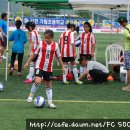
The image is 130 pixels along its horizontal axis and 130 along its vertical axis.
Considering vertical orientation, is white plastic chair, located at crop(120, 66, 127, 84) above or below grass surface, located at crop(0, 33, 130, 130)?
above

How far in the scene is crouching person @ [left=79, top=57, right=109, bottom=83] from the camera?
44.5 feet

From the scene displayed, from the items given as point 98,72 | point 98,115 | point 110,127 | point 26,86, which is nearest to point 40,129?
point 110,127

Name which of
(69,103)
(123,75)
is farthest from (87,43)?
(69,103)

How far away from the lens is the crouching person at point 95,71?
13562mm

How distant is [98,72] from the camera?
1365 centimetres

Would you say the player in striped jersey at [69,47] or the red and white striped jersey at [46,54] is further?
the player in striped jersey at [69,47]

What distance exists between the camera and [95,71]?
13641 millimetres

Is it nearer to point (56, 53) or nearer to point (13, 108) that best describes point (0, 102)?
point (13, 108)

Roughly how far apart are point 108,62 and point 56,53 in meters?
5.62

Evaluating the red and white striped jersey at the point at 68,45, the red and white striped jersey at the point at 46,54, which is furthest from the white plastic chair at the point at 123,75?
the red and white striped jersey at the point at 46,54

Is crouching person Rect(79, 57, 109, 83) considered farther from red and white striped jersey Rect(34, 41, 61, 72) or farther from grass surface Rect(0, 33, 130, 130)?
red and white striped jersey Rect(34, 41, 61, 72)

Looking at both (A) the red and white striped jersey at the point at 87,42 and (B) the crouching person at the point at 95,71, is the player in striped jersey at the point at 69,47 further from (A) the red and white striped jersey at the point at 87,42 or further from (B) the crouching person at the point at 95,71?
(A) the red and white striped jersey at the point at 87,42

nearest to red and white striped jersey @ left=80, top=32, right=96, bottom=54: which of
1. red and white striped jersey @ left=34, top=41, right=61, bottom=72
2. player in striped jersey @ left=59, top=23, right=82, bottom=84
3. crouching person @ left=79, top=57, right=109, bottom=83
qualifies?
crouching person @ left=79, top=57, right=109, bottom=83

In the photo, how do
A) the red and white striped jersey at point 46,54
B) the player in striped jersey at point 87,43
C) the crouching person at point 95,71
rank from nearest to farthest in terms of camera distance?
the red and white striped jersey at point 46,54 → the crouching person at point 95,71 → the player in striped jersey at point 87,43
